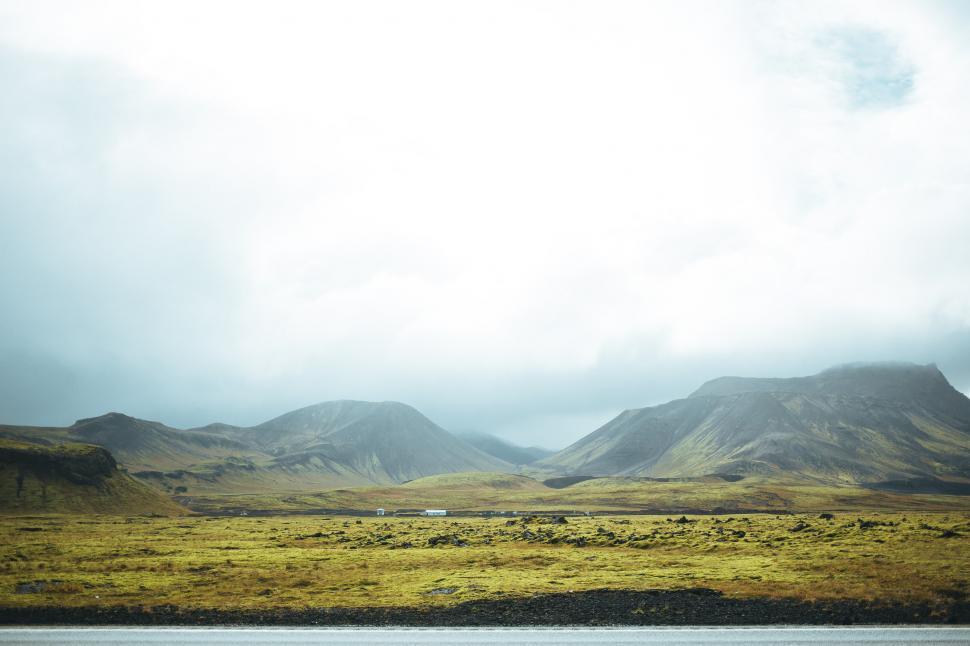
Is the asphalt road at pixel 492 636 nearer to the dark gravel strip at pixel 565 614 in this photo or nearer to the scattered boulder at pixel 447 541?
the dark gravel strip at pixel 565 614

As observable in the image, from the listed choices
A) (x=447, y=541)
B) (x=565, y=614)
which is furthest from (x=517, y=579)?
(x=447, y=541)

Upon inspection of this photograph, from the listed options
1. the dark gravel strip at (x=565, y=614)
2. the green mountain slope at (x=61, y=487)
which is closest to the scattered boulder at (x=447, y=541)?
the dark gravel strip at (x=565, y=614)

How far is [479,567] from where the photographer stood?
6150cm

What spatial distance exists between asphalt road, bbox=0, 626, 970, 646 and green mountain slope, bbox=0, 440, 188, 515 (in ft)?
529

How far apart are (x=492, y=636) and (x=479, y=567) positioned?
28.8 m

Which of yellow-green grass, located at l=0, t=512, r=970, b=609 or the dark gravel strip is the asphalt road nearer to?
the dark gravel strip

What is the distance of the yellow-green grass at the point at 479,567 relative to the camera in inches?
1779

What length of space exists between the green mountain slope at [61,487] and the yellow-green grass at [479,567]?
97.5 m

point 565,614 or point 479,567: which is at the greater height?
point 565,614

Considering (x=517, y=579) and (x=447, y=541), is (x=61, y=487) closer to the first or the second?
(x=447, y=541)

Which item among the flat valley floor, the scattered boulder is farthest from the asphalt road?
the scattered boulder

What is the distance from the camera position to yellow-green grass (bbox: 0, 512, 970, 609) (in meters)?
45.2

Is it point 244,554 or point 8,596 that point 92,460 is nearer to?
point 244,554

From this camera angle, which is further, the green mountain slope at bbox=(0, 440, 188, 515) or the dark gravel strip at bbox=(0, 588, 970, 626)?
the green mountain slope at bbox=(0, 440, 188, 515)
